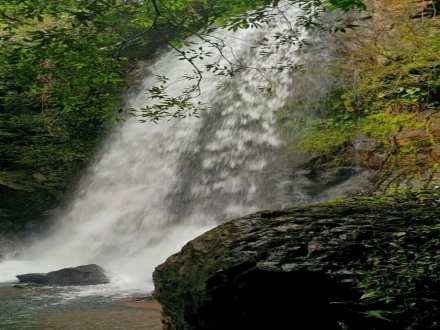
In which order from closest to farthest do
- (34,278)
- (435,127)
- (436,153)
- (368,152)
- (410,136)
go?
(436,153) < (34,278) < (435,127) < (410,136) < (368,152)

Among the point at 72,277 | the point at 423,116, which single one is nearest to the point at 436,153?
the point at 423,116

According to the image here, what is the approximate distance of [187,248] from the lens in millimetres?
3189

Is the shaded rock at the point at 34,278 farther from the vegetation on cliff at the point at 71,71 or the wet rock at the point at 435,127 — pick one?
the wet rock at the point at 435,127

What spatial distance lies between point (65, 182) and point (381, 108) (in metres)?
7.72

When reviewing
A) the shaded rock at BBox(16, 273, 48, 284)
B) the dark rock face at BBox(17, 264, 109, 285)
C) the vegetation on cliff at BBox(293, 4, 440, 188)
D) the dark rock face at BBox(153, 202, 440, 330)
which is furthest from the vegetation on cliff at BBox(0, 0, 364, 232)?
the shaded rock at BBox(16, 273, 48, 284)

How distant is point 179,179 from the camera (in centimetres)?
1013

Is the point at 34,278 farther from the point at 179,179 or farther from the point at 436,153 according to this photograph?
the point at 436,153

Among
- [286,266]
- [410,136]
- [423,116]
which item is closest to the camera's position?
[286,266]

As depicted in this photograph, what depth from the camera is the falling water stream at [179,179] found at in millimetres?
8750

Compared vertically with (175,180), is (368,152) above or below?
below

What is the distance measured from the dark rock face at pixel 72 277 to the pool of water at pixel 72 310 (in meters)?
0.33

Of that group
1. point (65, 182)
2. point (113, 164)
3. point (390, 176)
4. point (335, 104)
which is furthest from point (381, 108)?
point (65, 182)

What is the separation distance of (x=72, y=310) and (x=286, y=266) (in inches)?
143

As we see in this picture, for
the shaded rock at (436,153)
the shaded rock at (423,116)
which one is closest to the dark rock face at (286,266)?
the shaded rock at (436,153)
